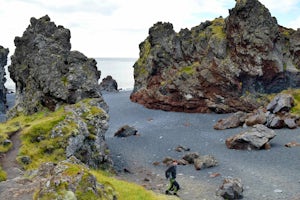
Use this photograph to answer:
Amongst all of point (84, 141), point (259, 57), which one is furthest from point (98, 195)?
point (259, 57)

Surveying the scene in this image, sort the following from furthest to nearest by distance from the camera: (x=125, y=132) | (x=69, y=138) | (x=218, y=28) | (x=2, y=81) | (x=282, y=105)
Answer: (x=2, y=81), (x=218, y=28), (x=125, y=132), (x=282, y=105), (x=69, y=138)

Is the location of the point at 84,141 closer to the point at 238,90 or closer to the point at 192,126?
the point at 192,126

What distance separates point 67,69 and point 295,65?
48.0 metres

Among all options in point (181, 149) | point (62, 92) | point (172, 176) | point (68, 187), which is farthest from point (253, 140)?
point (68, 187)

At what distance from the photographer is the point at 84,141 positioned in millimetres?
32312

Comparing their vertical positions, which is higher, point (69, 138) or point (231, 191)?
point (69, 138)

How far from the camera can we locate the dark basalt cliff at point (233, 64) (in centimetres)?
A: 6556

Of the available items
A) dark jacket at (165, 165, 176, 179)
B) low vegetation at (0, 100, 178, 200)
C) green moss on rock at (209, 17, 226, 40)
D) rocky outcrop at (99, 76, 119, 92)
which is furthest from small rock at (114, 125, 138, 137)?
rocky outcrop at (99, 76, 119, 92)

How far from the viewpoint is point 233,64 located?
67.8m

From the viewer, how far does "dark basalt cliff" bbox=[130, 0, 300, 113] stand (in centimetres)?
6556

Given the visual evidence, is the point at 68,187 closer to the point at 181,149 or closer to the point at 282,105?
the point at 181,149

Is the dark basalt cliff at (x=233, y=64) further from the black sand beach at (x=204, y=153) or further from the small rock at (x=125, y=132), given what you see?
the small rock at (x=125, y=132)

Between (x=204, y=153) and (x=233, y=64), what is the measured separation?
3069 centimetres

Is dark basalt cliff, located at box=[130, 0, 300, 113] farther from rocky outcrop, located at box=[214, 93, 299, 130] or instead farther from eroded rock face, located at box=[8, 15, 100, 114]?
eroded rock face, located at box=[8, 15, 100, 114]
